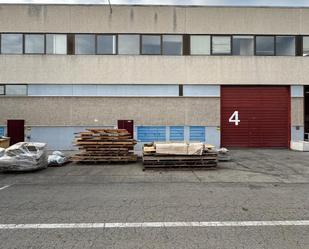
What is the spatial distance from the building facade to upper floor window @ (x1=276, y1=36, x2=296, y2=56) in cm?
13

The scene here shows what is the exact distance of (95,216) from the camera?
6273mm

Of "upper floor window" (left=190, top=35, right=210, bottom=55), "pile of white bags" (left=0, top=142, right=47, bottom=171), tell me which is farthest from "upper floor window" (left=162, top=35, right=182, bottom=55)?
"pile of white bags" (left=0, top=142, right=47, bottom=171)

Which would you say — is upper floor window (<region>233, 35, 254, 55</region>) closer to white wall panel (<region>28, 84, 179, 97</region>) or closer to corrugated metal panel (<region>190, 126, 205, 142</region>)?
white wall panel (<region>28, 84, 179, 97</region>)

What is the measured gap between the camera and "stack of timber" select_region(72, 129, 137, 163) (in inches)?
569

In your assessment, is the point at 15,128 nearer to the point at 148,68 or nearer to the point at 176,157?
the point at 148,68

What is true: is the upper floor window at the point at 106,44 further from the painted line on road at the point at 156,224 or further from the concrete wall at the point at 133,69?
the painted line on road at the point at 156,224

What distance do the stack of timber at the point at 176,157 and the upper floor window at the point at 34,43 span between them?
11.2 meters

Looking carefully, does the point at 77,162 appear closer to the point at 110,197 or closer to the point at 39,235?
the point at 110,197

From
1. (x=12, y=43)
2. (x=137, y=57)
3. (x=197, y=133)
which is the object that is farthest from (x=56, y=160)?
(x=12, y=43)

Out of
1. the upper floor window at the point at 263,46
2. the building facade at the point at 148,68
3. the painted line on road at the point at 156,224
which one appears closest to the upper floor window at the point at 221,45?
the building facade at the point at 148,68

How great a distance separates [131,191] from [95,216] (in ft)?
8.34

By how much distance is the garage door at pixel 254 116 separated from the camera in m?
20.8

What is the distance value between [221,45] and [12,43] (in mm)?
12777

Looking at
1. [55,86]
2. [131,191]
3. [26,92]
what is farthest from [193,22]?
[131,191]
